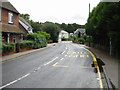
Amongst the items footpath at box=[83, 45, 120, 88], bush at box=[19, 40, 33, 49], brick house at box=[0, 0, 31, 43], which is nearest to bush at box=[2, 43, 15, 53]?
bush at box=[19, 40, 33, 49]

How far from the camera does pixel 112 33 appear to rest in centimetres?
1401

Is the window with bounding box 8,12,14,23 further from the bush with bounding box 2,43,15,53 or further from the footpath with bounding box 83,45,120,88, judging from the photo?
the footpath with bounding box 83,45,120,88

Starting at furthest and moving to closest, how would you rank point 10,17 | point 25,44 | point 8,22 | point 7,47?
1. point 10,17
2. point 8,22
3. point 25,44
4. point 7,47

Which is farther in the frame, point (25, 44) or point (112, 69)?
point (25, 44)

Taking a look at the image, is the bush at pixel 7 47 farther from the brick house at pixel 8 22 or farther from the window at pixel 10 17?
the window at pixel 10 17

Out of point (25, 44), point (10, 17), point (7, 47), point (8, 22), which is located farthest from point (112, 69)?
point (10, 17)

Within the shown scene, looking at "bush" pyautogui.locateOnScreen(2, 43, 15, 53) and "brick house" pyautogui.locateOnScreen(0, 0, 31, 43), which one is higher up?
"brick house" pyautogui.locateOnScreen(0, 0, 31, 43)

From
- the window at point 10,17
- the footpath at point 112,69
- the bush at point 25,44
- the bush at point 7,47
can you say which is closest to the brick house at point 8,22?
the window at point 10,17

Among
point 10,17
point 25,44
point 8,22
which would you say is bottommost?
point 25,44

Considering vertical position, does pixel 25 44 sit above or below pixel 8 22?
below

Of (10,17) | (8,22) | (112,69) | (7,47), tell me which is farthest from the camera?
(10,17)

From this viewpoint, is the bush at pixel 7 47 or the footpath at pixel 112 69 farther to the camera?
the bush at pixel 7 47

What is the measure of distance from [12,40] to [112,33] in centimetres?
1856

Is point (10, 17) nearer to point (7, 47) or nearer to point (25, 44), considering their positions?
point (25, 44)
